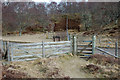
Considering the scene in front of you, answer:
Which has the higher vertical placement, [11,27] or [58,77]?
[11,27]

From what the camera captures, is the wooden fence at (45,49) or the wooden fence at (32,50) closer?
the wooden fence at (32,50)

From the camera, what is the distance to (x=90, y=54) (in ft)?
31.9

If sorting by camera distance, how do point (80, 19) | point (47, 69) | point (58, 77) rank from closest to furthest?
point (58, 77) < point (47, 69) < point (80, 19)

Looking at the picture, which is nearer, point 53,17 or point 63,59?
point 63,59

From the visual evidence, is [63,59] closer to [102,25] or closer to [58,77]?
[58,77]

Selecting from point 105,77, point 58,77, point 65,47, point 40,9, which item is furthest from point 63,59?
point 40,9

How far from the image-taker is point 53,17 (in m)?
53.8

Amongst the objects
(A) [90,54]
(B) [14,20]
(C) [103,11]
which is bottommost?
(A) [90,54]

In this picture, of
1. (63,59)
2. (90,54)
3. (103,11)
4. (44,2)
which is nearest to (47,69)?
(63,59)

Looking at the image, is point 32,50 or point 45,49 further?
point 45,49

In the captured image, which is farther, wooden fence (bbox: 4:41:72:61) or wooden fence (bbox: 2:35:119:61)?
wooden fence (bbox: 2:35:119:61)

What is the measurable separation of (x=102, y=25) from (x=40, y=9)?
1273 inches

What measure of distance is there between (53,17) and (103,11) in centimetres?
2247

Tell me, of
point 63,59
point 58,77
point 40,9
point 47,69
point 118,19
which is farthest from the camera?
point 40,9
